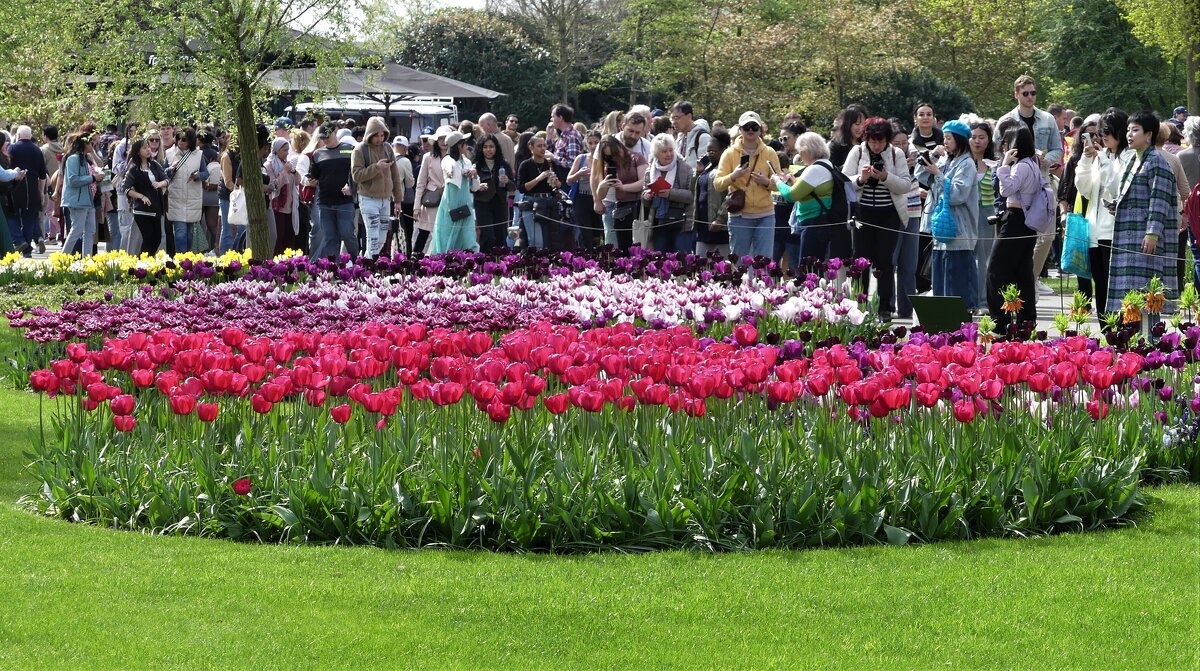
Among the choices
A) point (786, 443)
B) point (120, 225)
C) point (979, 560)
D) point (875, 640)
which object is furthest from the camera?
point (120, 225)

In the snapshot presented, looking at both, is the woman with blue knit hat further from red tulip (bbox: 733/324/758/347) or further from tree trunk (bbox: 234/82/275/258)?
tree trunk (bbox: 234/82/275/258)

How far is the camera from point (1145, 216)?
11.8 m

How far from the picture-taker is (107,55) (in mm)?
16531

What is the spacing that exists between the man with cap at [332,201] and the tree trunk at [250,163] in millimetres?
1326

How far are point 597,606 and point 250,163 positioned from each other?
39.2 feet

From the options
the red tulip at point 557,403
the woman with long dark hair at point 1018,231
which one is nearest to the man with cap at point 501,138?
the woman with long dark hair at point 1018,231

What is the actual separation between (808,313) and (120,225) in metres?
12.4

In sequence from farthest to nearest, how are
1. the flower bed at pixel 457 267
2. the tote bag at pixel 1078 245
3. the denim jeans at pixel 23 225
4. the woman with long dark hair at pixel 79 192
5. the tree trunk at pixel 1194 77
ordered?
the tree trunk at pixel 1194 77 < the denim jeans at pixel 23 225 < the woman with long dark hair at pixel 79 192 < the flower bed at pixel 457 267 < the tote bag at pixel 1078 245

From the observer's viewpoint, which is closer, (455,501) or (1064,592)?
(1064,592)

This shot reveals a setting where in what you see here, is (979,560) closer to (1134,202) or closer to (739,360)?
(739,360)

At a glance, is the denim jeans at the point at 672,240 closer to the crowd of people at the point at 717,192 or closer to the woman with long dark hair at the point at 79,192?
the crowd of people at the point at 717,192

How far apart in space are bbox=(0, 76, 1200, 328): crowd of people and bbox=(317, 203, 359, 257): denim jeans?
0.02m

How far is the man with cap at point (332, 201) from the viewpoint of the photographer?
18031 millimetres

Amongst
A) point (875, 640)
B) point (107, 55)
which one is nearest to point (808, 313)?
point (875, 640)
